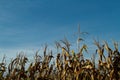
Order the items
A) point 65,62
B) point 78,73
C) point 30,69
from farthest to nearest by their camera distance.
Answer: point 30,69 → point 65,62 → point 78,73

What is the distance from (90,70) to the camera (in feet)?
26.6

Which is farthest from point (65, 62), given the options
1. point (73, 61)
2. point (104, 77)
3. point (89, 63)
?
point (104, 77)

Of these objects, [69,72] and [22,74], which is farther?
[22,74]

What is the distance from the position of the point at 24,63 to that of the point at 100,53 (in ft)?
9.85

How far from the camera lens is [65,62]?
8414 mm

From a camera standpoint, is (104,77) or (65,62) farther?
(65,62)

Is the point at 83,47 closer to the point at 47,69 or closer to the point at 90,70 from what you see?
the point at 90,70

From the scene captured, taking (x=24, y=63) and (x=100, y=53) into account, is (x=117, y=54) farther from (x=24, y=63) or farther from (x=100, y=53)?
(x=24, y=63)

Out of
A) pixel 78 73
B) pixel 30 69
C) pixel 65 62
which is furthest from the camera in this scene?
pixel 30 69

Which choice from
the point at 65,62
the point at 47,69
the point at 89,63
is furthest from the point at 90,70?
the point at 47,69

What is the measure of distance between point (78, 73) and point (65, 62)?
2.35 feet

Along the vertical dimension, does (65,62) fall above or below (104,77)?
above

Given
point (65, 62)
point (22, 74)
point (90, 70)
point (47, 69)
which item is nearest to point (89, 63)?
point (90, 70)

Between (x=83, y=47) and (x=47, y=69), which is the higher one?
(x=83, y=47)
